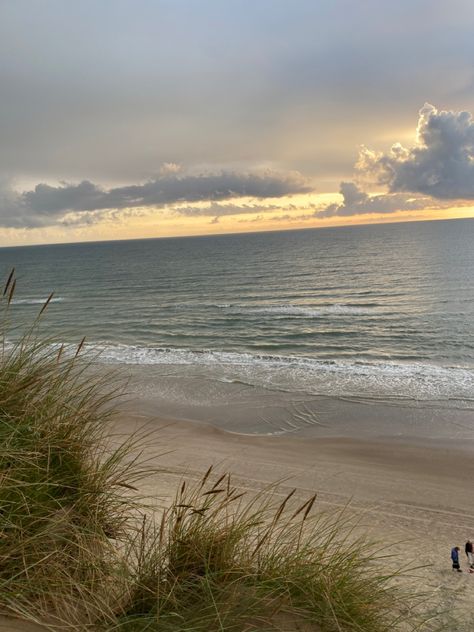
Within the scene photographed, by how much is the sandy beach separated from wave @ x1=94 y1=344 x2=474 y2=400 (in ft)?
14.6

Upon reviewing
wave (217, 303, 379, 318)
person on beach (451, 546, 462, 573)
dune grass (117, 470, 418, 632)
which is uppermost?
dune grass (117, 470, 418, 632)

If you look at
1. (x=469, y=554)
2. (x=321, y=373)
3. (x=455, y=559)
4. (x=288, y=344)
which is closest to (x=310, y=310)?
(x=288, y=344)

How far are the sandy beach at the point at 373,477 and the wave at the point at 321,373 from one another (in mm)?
4445

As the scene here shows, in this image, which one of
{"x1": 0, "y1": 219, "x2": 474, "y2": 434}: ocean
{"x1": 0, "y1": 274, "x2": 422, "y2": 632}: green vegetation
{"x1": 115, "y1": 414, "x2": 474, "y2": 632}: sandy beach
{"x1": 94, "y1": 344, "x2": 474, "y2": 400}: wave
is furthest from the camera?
{"x1": 94, "y1": 344, "x2": 474, "y2": 400}: wave

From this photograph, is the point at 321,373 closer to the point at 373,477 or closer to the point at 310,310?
the point at 373,477

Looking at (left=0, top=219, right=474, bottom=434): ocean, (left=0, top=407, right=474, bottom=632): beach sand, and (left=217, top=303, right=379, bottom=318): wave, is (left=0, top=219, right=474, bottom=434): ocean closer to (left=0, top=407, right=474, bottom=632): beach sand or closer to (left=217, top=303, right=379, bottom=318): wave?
(left=217, top=303, right=379, bottom=318): wave

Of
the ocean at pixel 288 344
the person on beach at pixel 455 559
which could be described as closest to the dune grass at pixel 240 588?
the ocean at pixel 288 344

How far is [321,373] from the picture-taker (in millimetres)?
21094

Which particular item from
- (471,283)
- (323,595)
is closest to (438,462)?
(323,595)

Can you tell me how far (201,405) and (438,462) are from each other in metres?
9.03

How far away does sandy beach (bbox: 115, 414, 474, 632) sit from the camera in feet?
27.6

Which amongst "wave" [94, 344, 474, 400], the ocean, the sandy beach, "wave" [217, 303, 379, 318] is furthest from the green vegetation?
"wave" [217, 303, 379, 318]

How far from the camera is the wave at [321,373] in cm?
1856

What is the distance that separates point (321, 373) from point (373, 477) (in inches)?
364
